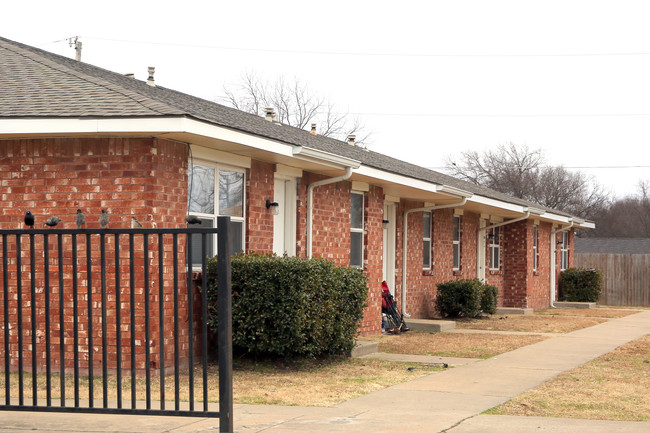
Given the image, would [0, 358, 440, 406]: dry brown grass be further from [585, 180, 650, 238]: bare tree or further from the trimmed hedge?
[585, 180, 650, 238]: bare tree

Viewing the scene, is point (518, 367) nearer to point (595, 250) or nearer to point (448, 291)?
point (448, 291)

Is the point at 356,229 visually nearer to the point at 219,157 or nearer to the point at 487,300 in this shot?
the point at 219,157

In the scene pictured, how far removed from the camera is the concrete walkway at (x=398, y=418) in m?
7.11

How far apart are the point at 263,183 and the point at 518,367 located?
4.30 meters

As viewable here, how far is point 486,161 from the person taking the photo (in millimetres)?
58625

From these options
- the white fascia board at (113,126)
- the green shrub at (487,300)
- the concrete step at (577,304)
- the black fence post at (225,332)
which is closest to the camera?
the black fence post at (225,332)

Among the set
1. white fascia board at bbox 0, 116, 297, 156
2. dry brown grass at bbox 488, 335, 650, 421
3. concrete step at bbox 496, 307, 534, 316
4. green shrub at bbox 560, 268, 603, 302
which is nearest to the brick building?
white fascia board at bbox 0, 116, 297, 156

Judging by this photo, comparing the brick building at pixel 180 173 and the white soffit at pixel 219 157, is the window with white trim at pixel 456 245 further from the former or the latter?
the white soffit at pixel 219 157

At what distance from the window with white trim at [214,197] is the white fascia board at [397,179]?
256 centimetres

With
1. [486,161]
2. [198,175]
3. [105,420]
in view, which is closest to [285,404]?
[105,420]

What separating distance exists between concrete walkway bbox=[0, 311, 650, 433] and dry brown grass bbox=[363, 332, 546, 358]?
8.44 feet

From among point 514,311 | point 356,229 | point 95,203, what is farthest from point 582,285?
point 95,203

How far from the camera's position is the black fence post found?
6.43 metres

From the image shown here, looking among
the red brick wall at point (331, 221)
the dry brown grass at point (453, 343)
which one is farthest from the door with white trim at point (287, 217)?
the dry brown grass at point (453, 343)
